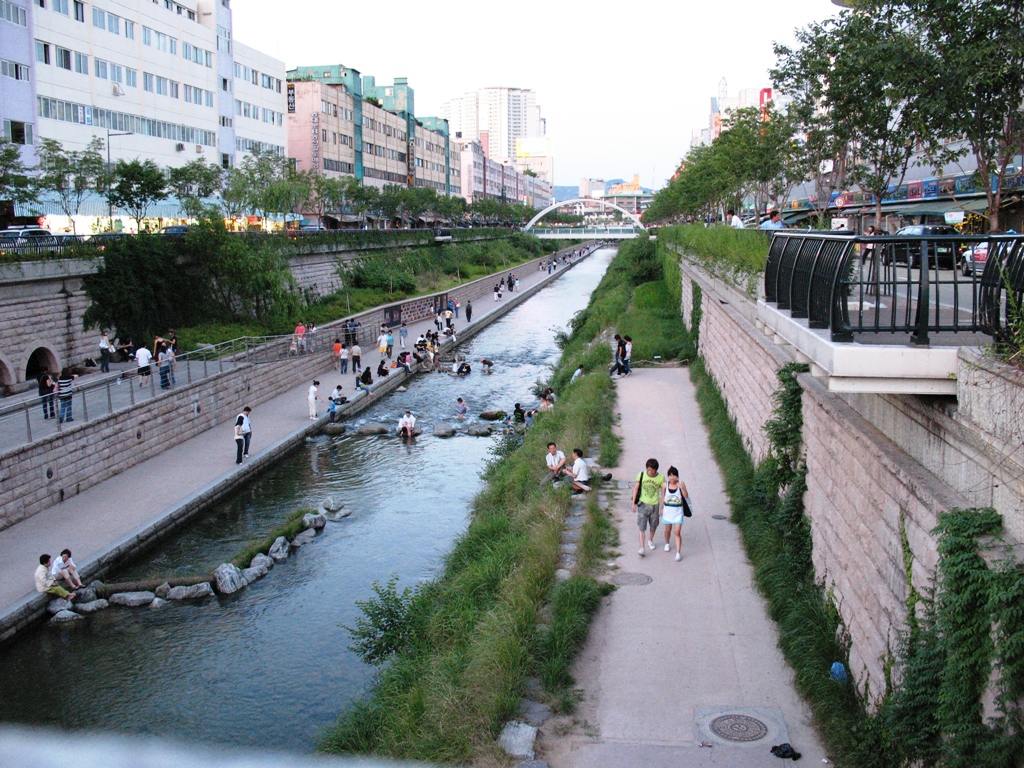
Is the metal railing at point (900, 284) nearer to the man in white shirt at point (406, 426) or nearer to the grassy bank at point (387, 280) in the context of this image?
the man in white shirt at point (406, 426)

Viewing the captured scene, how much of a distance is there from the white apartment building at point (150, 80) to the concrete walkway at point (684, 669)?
34546 millimetres

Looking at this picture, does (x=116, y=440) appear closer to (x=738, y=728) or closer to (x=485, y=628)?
(x=485, y=628)

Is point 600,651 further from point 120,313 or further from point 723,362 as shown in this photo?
point 120,313

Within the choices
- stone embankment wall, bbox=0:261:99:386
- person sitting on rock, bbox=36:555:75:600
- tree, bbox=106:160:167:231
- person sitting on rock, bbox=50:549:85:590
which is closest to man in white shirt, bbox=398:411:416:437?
stone embankment wall, bbox=0:261:99:386

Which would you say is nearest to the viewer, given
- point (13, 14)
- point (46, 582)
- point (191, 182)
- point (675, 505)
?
point (675, 505)

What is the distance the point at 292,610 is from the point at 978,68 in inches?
495

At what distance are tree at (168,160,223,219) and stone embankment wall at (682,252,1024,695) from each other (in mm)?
32233

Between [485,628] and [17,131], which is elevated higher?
[17,131]

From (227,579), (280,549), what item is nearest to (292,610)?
(227,579)

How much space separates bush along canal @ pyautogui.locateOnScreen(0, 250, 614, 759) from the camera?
11133 mm

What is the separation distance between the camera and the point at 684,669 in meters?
8.73

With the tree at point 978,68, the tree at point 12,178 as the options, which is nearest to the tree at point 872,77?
the tree at point 978,68

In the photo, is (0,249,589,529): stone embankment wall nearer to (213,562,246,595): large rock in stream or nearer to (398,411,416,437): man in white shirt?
(213,562,246,595): large rock in stream

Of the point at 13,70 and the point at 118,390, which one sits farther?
the point at 13,70
